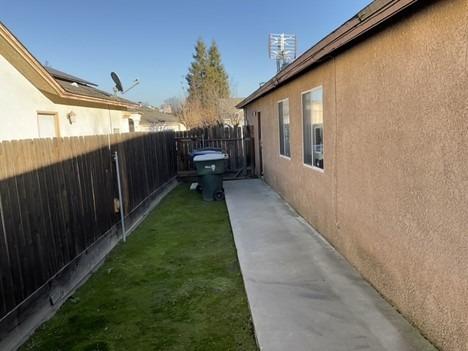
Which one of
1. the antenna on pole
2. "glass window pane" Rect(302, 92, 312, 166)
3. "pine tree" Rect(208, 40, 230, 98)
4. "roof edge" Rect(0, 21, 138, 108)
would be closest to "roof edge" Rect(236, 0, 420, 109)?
"glass window pane" Rect(302, 92, 312, 166)

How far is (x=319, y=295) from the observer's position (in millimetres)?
4008

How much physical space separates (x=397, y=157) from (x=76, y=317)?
3714 millimetres

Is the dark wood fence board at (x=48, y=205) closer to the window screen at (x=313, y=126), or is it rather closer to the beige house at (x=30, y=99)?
the beige house at (x=30, y=99)

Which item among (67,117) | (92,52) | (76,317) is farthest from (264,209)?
(92,52)

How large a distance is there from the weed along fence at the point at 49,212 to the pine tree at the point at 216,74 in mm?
42021

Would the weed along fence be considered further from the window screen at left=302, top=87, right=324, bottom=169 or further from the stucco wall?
the window screen at left=302, top=87, right=324, bottom=169

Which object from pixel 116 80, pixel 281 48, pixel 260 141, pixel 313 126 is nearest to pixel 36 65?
pixel 116 80

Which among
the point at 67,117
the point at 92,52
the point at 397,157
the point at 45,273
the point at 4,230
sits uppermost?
the point at 92,52

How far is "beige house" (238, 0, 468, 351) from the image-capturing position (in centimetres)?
266

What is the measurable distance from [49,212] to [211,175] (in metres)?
6.25

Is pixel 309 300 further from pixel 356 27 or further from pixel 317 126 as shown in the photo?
pixel 317 126

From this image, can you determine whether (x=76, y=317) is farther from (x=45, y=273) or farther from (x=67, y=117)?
(x=67, y=117)

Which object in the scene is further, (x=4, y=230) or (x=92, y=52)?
(x=92, y=52)

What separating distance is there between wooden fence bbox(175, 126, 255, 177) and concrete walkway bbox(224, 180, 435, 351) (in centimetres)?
782
